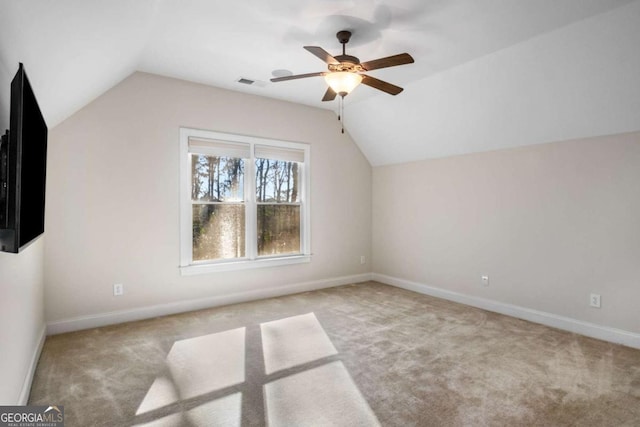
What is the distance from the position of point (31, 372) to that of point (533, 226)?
15.9 ft

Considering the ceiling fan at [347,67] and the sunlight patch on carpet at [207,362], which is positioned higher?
the ceiling fan at [347,67]

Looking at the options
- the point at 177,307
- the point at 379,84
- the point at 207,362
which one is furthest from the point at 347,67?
the point at 177,307

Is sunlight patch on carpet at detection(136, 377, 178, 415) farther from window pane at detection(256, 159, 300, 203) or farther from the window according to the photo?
window pane at detection(256, 159, 300, 203)

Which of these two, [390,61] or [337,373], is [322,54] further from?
[337,373]

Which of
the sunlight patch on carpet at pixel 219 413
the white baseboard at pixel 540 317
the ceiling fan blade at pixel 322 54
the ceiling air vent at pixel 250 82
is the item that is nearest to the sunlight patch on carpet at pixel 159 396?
the sunlight patch on carpet at pixel 219 413

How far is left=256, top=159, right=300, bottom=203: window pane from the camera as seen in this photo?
4.87 m

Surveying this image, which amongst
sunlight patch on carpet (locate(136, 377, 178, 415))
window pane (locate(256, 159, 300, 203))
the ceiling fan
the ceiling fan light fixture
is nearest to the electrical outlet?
sunlight patch on carpet (locate(136, 377, 178, 415))

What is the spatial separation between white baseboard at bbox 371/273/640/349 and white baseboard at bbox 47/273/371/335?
1.39m

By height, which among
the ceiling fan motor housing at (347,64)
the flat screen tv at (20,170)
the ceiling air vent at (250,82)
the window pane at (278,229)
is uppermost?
the ceiling air vent at (250,82)

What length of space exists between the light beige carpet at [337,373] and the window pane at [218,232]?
831mm

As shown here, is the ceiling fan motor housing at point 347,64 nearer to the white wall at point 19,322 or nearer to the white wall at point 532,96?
the white wall at point 532,96

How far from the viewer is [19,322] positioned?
215 centimetres
